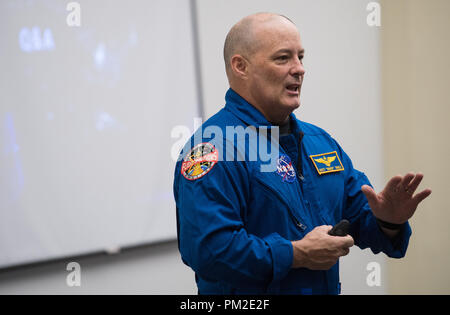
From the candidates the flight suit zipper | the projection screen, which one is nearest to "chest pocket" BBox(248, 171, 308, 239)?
the flight suit zipper

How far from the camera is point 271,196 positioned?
1.20 metres

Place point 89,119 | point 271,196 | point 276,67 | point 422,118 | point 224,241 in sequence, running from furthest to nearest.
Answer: point 422,118 < point 89,119 < point 276,67 < point 271,196 < point 224,241

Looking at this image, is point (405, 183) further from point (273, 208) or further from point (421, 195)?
point (273, 208)

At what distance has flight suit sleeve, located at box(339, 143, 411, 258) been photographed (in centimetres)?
136

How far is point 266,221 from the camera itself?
3.98 feet

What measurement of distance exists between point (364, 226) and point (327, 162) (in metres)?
0.24

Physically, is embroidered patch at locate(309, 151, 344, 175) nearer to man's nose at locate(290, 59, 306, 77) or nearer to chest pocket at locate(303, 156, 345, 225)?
chest pocket at locate(303, 156, 345, 225)

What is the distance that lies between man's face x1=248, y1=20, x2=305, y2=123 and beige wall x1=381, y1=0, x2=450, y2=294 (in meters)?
1.59

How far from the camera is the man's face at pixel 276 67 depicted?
4.27 feet

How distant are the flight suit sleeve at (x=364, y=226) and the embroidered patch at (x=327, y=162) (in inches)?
2.8

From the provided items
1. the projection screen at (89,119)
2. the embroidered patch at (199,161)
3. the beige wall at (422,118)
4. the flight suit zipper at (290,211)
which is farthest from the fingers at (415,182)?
the beige wall at (422,118)

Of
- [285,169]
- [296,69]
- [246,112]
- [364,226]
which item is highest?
[296,69]

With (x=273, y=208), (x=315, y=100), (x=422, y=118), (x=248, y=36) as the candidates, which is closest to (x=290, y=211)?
(x=273, y=208)
